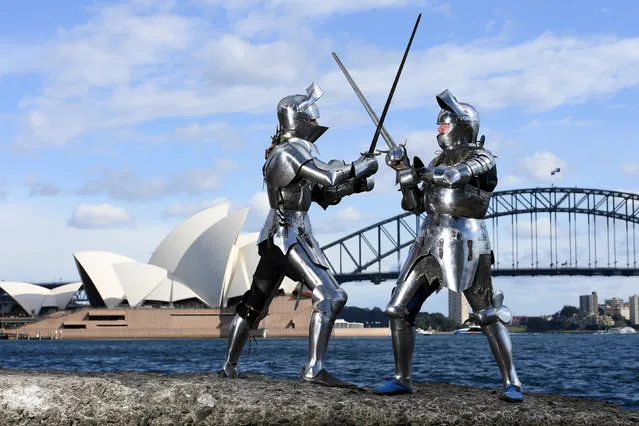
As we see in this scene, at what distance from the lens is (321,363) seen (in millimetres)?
6152

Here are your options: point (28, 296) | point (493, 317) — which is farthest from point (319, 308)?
point (28, 296)

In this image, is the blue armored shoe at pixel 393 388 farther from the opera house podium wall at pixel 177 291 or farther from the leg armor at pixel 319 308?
the opera house podium wall at pixel 177 291

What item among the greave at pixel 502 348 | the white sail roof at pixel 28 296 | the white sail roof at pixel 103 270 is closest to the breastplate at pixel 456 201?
the greave at pixel 502 348

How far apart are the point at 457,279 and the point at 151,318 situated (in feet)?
235

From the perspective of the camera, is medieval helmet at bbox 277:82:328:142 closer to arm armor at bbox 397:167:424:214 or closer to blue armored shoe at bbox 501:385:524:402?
arm armor at bbox 397:167:424:214

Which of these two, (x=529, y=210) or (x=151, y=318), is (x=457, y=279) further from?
(x=529, y=210)

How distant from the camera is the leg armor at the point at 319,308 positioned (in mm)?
6074

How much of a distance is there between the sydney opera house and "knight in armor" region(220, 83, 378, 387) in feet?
172

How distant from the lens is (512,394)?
5840 mm

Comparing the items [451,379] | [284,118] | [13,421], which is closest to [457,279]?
[284,118]

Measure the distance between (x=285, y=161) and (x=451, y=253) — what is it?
4.02 feet

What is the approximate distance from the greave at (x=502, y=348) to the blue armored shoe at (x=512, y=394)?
43mm

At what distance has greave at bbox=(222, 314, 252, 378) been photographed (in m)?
6.59

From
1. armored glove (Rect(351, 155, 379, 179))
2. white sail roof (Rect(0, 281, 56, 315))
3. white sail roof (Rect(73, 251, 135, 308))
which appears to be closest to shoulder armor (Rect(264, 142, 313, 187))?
armored glove (Rect(351, 155, 379, 179))
